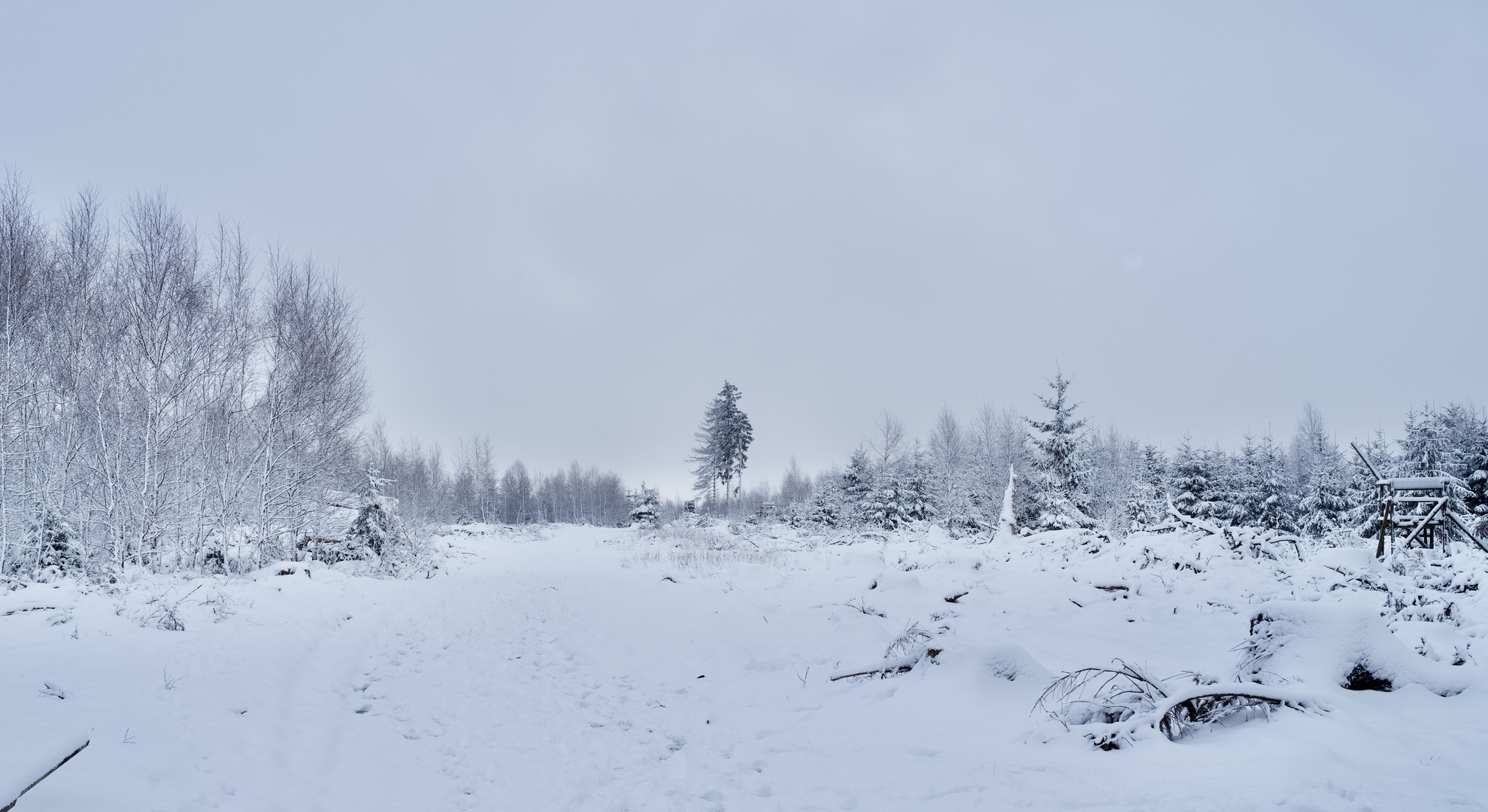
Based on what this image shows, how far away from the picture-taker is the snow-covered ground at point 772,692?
362 cm

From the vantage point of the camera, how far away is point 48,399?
1248 cm

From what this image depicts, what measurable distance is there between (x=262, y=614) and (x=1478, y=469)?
35.3 m

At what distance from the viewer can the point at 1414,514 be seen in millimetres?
11641

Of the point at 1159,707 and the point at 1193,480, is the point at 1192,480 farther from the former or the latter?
the point at 1159,707

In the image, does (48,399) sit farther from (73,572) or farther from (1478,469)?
(1478,469)

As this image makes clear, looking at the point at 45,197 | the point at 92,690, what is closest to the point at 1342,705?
the point at 92,690

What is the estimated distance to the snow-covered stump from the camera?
2.33 m

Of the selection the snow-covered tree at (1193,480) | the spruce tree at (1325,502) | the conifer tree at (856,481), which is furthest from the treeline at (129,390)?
the spruce tree at (1325,502)

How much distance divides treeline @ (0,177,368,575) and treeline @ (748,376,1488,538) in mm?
21173

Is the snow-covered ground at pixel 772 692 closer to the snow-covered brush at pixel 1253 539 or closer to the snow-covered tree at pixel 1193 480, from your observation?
the snow-covered brush at pixel 1253 539

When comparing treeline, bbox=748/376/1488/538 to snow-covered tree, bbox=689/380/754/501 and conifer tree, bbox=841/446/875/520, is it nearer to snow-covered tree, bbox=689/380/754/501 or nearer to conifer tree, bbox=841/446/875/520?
conifer tree, bbox=841/446/875/520

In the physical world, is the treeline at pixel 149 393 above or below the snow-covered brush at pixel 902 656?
above

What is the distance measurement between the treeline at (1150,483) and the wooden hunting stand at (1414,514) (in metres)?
6.06

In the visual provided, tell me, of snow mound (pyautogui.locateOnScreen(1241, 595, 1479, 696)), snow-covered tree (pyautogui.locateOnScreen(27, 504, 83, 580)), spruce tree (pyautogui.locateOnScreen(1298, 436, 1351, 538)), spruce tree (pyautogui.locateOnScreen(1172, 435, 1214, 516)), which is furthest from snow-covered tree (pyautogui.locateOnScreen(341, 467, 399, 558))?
spruce tree (pyautogui.locateOnScreen(1298, 436, 1351, 538))
